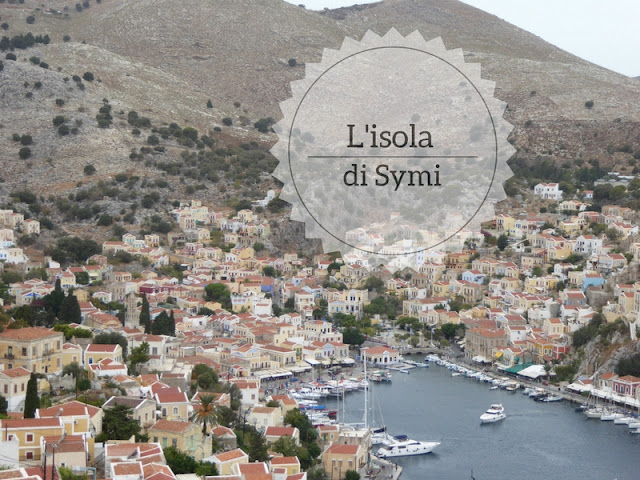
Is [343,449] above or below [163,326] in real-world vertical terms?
below

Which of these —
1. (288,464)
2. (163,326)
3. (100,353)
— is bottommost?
(288,464)

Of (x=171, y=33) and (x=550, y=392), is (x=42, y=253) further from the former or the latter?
(x=171, y=33)

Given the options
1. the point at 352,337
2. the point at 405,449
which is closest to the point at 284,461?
the point at 405,449

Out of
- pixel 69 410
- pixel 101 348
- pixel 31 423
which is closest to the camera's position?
pixel 31 423

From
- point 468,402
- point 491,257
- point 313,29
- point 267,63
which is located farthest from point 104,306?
point 313,29

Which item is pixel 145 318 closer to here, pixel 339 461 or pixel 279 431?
pixel 279 431

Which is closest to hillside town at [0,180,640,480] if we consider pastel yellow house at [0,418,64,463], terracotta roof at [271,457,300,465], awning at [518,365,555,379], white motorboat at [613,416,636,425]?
pastel yellow house at [0,418,64,463]
